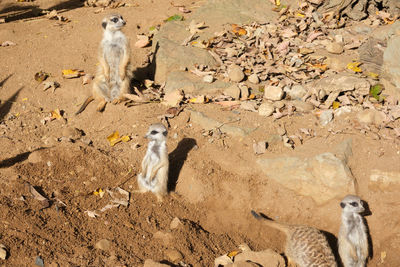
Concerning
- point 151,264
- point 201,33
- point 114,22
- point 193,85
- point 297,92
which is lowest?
point 151,264

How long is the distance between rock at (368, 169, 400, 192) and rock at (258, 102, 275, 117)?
109 cm

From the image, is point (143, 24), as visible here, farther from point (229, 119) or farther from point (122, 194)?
point (122, 194)

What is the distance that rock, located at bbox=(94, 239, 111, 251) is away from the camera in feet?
10.2

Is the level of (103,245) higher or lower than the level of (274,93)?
lower

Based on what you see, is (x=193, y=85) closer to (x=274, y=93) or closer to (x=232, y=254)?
(x=274, y=93)

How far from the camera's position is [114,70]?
4.85 m

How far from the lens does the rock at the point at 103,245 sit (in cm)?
312

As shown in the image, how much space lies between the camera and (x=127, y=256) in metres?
3.10

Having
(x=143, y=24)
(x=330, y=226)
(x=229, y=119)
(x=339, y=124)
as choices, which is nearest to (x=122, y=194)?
(x=229, y=119)

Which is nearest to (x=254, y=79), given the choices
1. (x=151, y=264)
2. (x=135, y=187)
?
(x=135, y=187)

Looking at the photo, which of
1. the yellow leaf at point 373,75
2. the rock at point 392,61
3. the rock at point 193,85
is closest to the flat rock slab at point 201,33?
the rock at point 193,85

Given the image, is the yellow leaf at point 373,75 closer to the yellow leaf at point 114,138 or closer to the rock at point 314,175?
the rock at point 314,175

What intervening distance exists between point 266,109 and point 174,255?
1.77m

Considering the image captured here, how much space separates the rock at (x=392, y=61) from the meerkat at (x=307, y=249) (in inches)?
73.8
